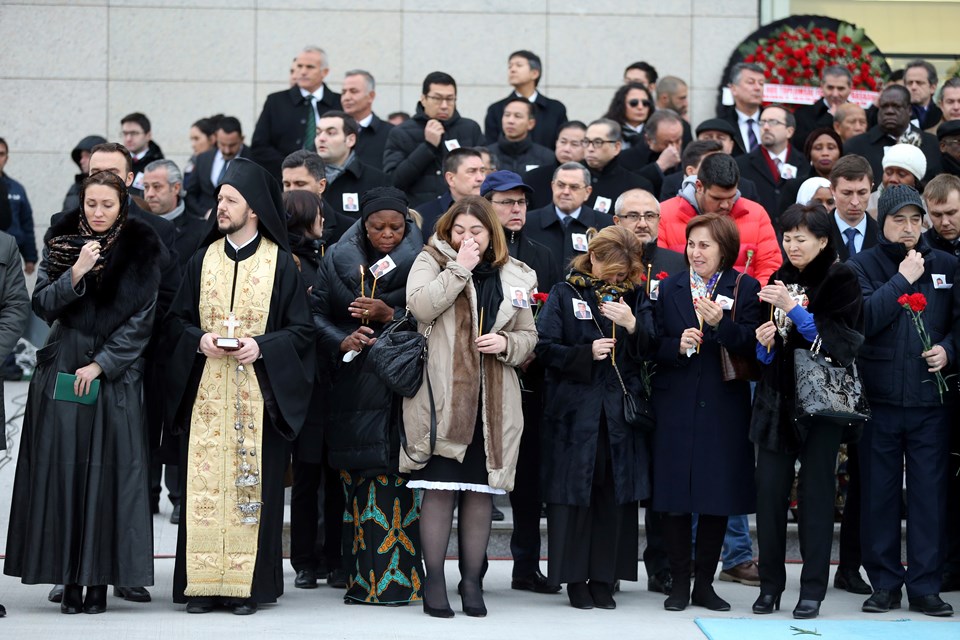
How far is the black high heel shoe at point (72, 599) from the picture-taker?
7273mm

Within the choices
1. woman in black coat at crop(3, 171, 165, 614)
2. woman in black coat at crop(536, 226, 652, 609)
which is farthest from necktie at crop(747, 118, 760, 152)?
woman in black coat at crop(3, 171, 165, 614)

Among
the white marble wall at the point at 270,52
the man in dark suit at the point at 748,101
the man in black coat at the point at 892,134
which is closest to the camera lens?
the man in black coat at the point at 892,134

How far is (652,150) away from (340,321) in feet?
13.2

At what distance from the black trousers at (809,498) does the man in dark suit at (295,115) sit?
18.9 feet

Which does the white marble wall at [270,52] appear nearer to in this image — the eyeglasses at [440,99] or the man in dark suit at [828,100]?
the man in dark suit at [828,100]

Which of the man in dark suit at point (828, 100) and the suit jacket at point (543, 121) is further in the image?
the suit jacket at point (543, 121)

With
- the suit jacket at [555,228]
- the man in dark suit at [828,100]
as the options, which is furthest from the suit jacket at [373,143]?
the man in dark suit at [828,100]

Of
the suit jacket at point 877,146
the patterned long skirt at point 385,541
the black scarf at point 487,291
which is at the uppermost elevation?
the suit jacket at point 877,146

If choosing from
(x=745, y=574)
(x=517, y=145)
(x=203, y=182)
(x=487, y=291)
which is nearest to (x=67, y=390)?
(x=487, y=291)

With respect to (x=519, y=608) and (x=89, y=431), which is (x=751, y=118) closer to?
(x=519, y=608)

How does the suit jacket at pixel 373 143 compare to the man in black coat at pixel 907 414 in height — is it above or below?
above

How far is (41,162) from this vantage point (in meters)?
14.2

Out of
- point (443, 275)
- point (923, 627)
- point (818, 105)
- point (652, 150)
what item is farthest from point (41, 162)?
point (923, 627)

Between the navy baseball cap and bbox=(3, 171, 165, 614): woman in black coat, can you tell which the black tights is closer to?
bbox=(3, 171, 165, 614): woman in black coat
